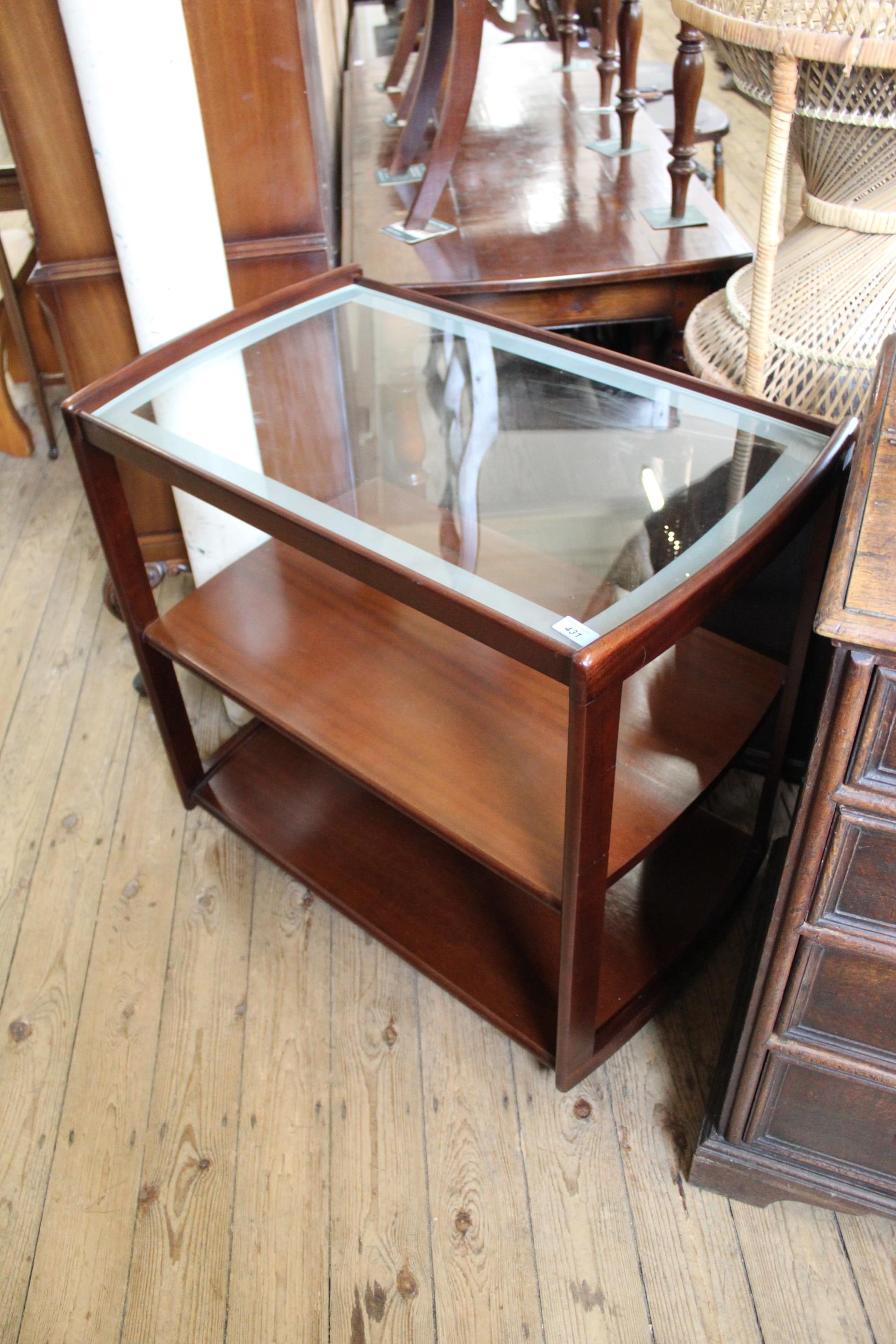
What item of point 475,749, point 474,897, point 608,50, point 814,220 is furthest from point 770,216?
point 608,50

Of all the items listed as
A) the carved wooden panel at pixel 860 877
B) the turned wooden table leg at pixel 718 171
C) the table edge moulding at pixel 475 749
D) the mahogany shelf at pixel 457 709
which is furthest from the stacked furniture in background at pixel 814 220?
the turned wooden table leg at pixel 718 171

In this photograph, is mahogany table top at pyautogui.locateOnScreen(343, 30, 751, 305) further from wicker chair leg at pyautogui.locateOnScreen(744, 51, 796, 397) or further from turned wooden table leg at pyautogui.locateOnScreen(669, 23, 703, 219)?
wicker chair leg at pyautogui.locateOnScreen(744, 51, 796, 397)

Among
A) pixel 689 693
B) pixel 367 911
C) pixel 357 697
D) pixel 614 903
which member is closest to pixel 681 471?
pixel 689 693

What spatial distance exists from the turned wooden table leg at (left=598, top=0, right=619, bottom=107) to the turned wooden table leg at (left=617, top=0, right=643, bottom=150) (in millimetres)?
59

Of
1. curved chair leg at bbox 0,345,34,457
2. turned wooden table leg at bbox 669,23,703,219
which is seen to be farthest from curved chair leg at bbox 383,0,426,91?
curved chair leg at bbox 0,345,34,457

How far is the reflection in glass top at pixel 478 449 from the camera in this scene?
3.29 feet

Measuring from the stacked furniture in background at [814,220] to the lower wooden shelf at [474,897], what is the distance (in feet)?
2.04

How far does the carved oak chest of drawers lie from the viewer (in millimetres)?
760

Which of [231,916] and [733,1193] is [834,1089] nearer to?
[733,1193]

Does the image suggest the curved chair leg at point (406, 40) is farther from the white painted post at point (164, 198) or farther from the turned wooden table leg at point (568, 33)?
the white painted post at point (164, 198)

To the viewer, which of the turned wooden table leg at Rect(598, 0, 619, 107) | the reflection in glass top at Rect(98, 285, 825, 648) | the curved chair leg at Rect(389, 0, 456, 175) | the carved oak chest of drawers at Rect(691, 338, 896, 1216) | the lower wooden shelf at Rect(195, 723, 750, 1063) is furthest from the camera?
the turned wooden table leg at Rect(598, 0, 619, 107)

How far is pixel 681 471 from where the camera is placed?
3.68ft

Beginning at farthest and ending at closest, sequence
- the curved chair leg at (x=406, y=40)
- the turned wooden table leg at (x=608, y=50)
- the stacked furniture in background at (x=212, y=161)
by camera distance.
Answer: the curved chair leg at (x=406, y=40)
the turned wooden table leg at (x=608, y=50)
the stacked furniture in background at (x=212, y=161)

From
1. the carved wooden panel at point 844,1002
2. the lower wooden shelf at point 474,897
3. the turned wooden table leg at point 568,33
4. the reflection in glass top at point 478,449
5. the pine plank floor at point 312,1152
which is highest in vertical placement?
the turned wooden table leg at point 568,33
